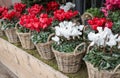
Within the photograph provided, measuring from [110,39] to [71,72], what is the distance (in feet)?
1.72

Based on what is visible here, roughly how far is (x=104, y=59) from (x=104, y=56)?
23 millimetres

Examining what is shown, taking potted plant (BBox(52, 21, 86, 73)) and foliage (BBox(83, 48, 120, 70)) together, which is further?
potted plant (BBox(52, 21, 86, 73))

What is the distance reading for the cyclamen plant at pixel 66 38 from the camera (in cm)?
179

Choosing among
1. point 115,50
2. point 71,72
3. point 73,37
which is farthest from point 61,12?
point 115,50

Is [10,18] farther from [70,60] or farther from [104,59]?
[104,59]

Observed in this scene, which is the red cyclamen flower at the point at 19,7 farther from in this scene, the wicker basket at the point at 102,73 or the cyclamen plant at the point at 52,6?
the wicker basket at the point at 102,73

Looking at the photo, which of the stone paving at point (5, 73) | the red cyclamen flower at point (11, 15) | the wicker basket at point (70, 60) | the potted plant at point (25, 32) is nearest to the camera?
the wicker basket at point (70, 60)

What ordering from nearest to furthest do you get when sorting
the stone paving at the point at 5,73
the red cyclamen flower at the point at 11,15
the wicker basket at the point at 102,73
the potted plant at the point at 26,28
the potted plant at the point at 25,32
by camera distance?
the wicker basket at the point at 102,73, the potted plant at the point at 26,28, the potted plant at the point at 25,32, the red cyclamen flower at the point at 11,15, the stone paving at the point at 5,73

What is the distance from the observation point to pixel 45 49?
2.06m

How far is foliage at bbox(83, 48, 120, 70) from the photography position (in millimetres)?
1491

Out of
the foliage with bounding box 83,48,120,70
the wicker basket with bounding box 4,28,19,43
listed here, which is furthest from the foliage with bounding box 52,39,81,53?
the wicker basket with bounding box 4,28,19,43

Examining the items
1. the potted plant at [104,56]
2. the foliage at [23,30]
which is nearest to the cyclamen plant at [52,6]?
the foliage at [23,30]

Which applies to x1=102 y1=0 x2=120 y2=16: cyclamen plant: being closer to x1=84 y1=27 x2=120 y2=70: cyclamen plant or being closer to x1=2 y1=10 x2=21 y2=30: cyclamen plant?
x1=84 y1=27 x2=120 y2=70: cyclamen plant

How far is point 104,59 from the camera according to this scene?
1.54m
